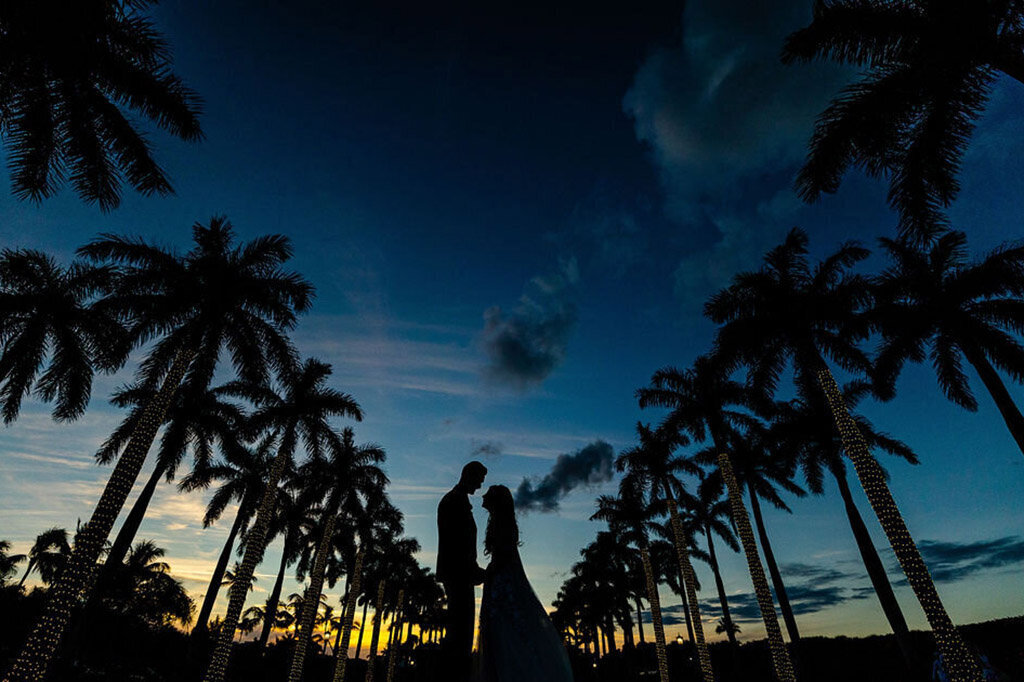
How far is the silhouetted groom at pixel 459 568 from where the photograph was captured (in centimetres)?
268

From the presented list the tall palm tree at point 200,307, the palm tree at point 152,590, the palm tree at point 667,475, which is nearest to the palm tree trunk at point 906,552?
the palm tree at point 667,475

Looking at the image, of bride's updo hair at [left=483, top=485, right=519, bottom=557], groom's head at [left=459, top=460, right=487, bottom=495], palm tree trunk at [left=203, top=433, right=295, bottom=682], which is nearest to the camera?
bride's updo hair at [left=483, top=485, right=519, bottom=557]

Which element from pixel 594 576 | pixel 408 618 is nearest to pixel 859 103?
pixel 594 576

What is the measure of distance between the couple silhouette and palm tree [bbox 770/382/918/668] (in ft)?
89.3

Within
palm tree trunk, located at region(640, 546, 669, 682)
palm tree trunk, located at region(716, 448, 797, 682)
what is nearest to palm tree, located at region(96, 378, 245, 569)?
palm tree trunk, located at region(716, 448, 797, 682)

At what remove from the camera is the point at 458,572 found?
2885 mm

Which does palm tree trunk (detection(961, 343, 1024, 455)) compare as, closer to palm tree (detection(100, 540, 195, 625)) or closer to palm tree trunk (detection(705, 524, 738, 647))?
palm tree trunk (detection(705, 524, 738, 647))

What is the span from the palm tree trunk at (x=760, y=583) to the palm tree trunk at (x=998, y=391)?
399 inches

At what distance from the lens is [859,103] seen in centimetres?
995

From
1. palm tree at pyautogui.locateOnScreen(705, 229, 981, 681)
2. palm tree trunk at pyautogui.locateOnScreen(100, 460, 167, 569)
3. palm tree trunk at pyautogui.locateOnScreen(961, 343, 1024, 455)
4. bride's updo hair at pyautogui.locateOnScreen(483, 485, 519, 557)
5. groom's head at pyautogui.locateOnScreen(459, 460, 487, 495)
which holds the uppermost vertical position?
palm tree at pyautogui.locateOnScreen(705, 229, 981, 681)

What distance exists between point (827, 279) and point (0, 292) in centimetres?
3326

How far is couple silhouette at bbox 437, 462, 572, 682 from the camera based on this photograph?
102 inches

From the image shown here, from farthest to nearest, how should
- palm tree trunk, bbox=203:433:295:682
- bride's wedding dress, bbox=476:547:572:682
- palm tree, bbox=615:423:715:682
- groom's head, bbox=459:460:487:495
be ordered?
palm tree, bbox=615:423:715:682 → palm tree trunk, bbox=203:433:295:682 → groom's head, bbox=459:460:487:495 → bride's wedding dress, bbox=476:547:572:682

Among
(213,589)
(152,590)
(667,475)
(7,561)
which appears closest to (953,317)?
(667,475)
